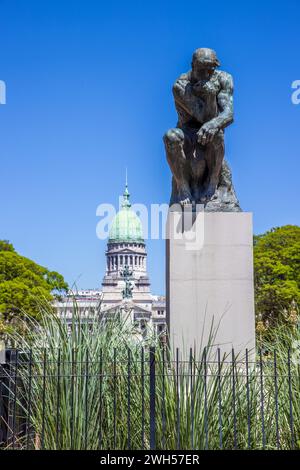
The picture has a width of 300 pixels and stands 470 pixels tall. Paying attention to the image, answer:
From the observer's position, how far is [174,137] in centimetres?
1055

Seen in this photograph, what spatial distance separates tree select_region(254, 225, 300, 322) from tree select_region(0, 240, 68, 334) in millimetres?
14521

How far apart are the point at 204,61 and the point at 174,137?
1.20 m

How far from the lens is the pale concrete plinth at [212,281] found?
1016 centimetres

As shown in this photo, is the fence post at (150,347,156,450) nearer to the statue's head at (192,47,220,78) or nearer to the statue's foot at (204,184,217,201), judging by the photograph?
the statue's foot at (204,184,217,201)

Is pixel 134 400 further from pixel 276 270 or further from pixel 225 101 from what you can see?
pixel 276 270

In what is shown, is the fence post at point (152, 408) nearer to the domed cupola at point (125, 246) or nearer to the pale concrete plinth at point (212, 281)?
the pale concrete plinth at point (212, 281)

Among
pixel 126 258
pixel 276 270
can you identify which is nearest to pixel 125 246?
pixel 126 258

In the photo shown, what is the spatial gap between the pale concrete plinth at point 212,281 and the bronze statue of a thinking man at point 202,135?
0.39m

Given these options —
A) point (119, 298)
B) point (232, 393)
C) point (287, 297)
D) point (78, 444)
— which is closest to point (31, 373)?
point (78, 444)

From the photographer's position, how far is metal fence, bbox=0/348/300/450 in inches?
305

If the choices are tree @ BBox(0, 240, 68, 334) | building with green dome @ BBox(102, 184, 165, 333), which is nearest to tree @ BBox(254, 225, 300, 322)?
tree @ BBox(0, 240, 68, 334)

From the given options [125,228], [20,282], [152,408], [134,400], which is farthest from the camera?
[125,228]

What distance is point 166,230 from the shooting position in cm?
1094

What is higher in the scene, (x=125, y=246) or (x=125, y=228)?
(x=125, y=228)
